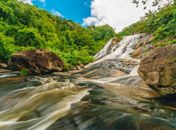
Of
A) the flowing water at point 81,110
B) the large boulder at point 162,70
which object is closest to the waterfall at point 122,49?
the flowing water at point 81,110

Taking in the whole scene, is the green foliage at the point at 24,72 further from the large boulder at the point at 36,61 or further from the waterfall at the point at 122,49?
the waterfall at the point at 122,49

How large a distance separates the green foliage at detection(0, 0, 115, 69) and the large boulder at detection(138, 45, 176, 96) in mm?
12508

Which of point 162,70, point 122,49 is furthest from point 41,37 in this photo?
point 162,70

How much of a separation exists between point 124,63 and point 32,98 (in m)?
13.3

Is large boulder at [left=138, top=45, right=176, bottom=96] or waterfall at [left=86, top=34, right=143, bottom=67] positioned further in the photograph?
waterfall at [left=86, top=34, right=143, bottom=67]

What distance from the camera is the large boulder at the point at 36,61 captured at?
20641 millimetres

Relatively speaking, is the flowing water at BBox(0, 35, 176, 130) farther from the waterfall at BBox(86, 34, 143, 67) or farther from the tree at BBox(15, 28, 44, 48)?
the tree at BBox(15, 28, 44, 48)

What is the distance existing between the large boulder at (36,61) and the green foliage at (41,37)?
2049 mm

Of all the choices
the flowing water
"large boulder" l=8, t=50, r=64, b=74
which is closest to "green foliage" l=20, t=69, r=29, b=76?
"large boulder" l=8, t=50, r=64, b=74

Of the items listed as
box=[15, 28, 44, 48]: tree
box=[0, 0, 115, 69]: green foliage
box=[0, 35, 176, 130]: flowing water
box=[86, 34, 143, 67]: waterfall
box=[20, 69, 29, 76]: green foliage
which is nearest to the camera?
box=[0, 35, 176, 130]: flowing water

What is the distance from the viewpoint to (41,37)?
4019 centimetres

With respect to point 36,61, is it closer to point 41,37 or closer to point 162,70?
point 162,70

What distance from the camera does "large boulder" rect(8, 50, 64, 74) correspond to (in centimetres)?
2064

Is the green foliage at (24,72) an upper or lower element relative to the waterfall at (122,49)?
lower
